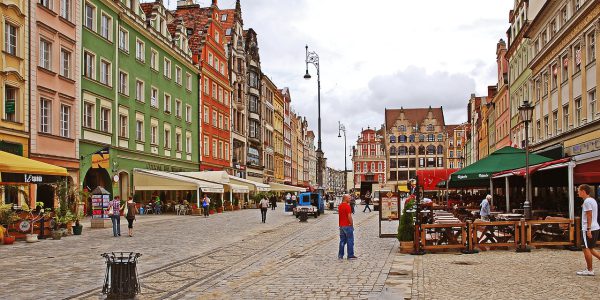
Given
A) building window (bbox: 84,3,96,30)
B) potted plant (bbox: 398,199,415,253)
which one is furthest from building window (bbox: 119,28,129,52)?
potted plant (bbox: 398,199,415,253)

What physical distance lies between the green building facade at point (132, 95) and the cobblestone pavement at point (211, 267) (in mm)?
14286

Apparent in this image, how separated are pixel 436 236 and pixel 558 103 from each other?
22.4 meters

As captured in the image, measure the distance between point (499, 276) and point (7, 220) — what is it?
17228 millimetres

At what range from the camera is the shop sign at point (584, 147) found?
29.2 meters

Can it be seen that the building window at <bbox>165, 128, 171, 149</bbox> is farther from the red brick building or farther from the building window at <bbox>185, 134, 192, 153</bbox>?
the red brick building

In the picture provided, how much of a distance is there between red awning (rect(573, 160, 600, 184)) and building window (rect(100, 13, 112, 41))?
2927 centimetres

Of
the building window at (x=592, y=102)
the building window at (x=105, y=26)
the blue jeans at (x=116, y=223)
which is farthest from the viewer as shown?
the building window at (x=105, y=26)

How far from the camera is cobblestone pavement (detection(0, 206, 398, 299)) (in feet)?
36.1

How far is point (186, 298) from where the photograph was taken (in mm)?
10344

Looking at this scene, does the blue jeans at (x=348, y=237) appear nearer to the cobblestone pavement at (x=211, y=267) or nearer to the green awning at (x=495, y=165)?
the cobblestone pavement at (x=211, y=267)

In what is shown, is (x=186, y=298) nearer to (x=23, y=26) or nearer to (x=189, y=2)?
(x=23, y=26)

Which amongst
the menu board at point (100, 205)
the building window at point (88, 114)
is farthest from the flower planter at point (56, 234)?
the building window at point (88, 114)

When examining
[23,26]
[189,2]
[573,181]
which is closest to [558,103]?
[573,181]

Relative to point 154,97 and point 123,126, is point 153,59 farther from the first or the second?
A: point 123,126
